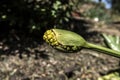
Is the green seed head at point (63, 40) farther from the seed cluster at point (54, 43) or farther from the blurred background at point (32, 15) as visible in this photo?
the blurred background at point (32, 15)

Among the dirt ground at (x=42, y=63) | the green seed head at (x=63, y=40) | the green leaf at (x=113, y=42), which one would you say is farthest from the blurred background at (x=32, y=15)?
the green seed head at (x=63, y=40)

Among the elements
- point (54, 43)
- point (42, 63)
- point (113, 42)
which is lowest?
point (42, 63)

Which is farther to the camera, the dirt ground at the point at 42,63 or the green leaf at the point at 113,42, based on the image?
the dirt ground at the point at 42,63

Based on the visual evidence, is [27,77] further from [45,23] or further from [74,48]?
[74,48]

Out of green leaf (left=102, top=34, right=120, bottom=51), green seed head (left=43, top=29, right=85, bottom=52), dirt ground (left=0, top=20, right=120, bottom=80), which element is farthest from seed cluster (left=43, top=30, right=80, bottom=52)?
dirt ground (left=0, top=20, right=120, bottom=80)

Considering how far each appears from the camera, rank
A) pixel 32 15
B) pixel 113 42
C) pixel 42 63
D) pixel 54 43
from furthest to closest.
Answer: pixel 32 15
pixel 42 63
pixel 113 42
pixel 54 43

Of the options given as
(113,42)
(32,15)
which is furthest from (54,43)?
(32,15)

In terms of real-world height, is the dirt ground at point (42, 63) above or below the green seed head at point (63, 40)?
below

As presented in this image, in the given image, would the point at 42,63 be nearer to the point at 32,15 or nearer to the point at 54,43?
the point at 32,15
